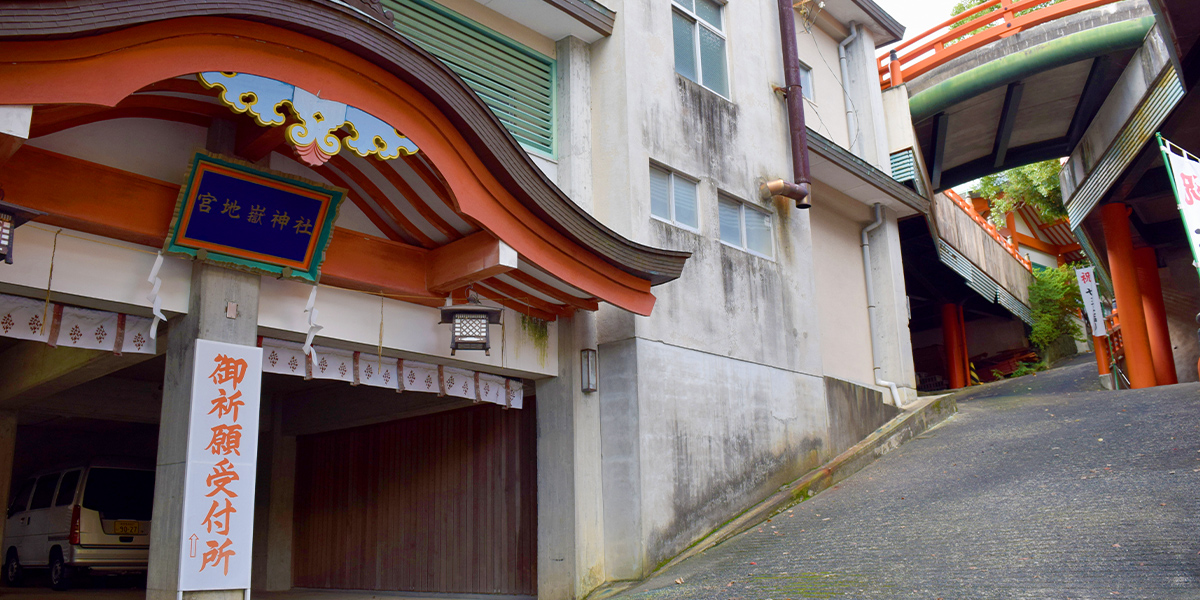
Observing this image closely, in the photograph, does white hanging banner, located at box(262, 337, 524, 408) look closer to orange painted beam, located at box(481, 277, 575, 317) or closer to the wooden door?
the wooden door

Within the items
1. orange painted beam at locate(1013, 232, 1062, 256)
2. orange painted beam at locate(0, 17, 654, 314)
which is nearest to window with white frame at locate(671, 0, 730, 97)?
orange painted beam at locate(0, 17, 654, 314)

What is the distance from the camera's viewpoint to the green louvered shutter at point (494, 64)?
9602 millimetres

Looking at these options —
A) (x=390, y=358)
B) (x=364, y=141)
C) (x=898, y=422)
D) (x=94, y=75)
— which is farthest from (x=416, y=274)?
(x=898, y=422)

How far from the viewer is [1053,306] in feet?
94.3

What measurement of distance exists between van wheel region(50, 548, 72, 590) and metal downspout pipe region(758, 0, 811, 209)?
10.8 meters

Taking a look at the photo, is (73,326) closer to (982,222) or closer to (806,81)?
(806,81)

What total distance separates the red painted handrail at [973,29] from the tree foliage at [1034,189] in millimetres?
9251

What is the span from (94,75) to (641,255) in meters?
5.39

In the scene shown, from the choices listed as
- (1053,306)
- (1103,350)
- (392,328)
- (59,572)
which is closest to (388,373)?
(392,328)

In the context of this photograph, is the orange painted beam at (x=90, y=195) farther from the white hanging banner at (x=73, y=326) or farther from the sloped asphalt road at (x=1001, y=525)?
the sloped asphalt road at (x=1001, y=525)

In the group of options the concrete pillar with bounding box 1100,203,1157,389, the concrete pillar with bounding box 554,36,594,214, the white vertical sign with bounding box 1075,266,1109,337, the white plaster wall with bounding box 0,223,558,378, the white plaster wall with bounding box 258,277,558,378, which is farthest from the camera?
the white vertical sign with bounding box 1075,266,1109,337

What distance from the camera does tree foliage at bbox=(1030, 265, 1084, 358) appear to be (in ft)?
91.6

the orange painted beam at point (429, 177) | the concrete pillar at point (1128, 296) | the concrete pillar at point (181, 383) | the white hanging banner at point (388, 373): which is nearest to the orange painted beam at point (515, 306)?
the white hanging banner at point (388, 373)

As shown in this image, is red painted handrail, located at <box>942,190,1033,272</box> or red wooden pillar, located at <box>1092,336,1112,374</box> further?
red painted handrail, located at <box>942,190,1033,272</box>
